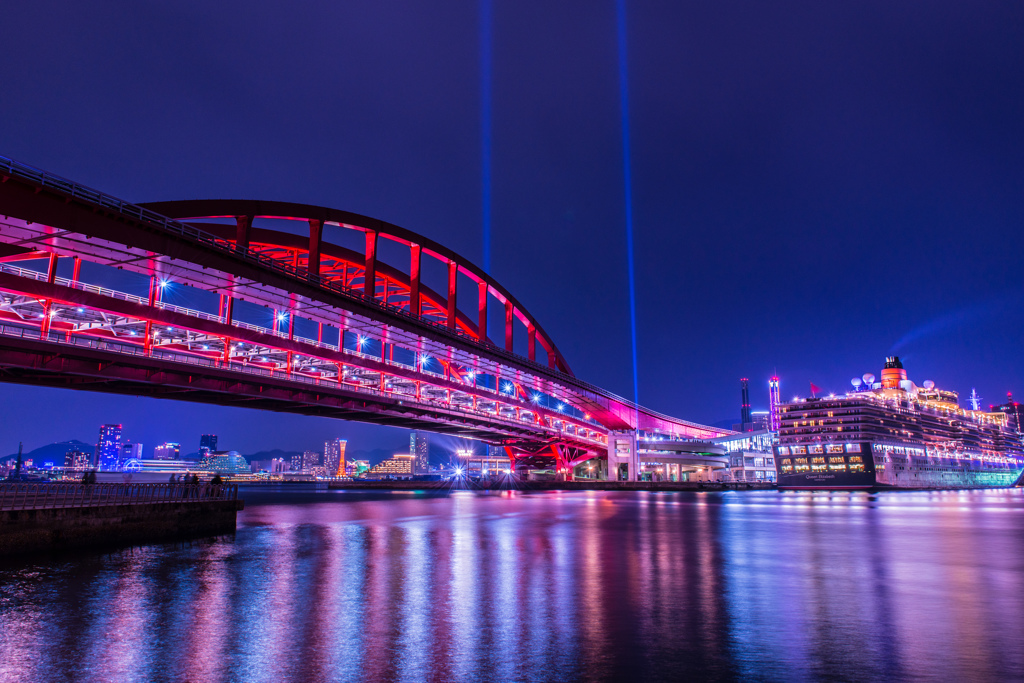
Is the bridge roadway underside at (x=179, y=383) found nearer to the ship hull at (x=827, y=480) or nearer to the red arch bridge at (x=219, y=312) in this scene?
the red arch bridge at (x=219, y=312)

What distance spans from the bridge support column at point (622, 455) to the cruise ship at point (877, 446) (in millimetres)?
25753

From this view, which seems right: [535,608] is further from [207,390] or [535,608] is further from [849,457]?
[849,457]

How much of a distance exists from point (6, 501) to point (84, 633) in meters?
14.3

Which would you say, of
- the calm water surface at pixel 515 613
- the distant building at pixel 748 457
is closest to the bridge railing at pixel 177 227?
the calm water surface at pixel 515 613

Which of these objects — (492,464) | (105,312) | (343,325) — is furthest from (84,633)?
(492,464)

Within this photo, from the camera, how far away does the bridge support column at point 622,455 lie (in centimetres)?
11569

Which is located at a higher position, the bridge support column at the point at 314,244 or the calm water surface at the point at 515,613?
the bridge support column at the point at 314,244

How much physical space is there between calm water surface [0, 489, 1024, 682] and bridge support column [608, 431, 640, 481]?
308 ft

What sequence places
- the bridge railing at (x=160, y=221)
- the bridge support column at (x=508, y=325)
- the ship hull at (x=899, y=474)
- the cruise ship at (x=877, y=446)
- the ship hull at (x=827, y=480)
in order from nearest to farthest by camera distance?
the bridge railing at (x=160, y=221) → the bridge support column at (x=508, y=325) → the ship hull at (x=827, y=480) → the ship hull at (x=899, y=474) → the cruise ship at (x=877, y=446)

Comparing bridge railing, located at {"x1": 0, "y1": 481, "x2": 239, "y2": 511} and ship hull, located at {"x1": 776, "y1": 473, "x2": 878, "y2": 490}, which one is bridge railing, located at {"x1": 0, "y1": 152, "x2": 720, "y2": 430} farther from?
ship hull, located at {"x1": 776, "y1": 473, "x2": 878, "y2": 490}

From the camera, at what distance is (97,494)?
24.9 metres

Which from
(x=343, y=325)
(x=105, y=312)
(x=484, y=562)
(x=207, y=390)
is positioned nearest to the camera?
(x=484, y=562)

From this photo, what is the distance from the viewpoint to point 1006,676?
778cm

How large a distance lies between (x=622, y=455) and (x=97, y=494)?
10041 cm
